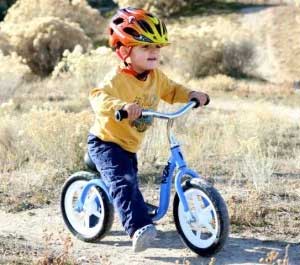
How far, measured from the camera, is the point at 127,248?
18.9 feet

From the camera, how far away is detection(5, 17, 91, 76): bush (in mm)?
24203

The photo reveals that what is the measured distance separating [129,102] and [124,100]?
39mm

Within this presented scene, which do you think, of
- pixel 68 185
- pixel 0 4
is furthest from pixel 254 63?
pixel 0 4

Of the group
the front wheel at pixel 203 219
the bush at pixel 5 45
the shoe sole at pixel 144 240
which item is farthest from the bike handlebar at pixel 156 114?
the bush at pixel 5 45

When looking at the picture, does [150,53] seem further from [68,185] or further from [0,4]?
[0,4]

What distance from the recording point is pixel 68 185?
6133mm

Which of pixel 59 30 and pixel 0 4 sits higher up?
pixel 59 30

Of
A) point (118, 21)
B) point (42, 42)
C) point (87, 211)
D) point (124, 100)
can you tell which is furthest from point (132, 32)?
point (42, 42)

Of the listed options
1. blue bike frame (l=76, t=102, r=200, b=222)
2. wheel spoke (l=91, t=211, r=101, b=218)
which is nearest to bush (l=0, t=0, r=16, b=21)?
wheel spoke (l=91, t=211, r=101, b=218)

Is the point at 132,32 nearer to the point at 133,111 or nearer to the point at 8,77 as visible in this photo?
the point at 133,111

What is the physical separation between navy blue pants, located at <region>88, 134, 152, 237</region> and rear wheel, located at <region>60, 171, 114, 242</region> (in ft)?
0.77

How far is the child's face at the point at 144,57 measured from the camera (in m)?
5.43

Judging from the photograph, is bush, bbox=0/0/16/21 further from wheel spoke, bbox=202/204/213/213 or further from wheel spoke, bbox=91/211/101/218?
wheel spoke, bbox=202/204/213/213

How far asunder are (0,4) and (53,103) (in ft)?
94.7
